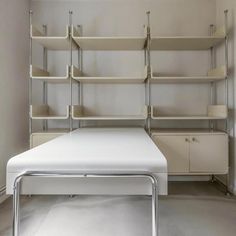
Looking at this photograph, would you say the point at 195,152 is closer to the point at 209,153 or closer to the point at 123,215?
the point at 209,153

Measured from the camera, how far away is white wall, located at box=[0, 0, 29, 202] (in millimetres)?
2379

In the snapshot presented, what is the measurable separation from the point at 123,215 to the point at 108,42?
173 centimetres

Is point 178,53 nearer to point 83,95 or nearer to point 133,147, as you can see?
point 83,95

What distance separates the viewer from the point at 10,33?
252 cm

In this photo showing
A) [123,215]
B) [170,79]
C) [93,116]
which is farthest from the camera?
[93,116]

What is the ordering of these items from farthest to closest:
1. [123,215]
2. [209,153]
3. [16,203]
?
[209,153] < [123,215] < [16,203]

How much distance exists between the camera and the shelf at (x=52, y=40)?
99.7 inches

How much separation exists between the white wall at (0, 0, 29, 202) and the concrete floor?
1.83 feet

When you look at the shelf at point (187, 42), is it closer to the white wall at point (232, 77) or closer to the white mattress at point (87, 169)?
the white wall at point (232, 77)

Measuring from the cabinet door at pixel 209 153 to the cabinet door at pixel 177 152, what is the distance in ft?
0.20

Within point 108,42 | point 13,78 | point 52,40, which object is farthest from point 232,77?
point 13,78

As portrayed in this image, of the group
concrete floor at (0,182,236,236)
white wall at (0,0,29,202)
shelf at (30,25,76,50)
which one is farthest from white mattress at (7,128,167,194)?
shelf at (30,25,76,50)

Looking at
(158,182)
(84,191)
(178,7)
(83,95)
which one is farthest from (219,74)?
(84,191)

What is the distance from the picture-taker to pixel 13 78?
102 inches
